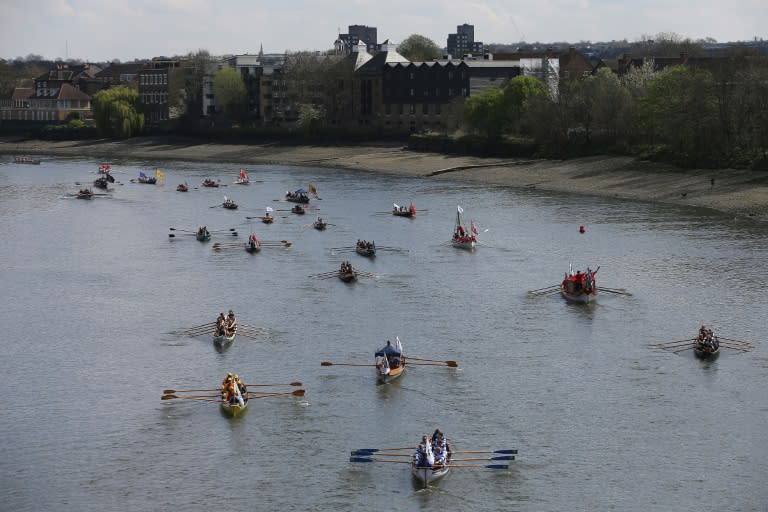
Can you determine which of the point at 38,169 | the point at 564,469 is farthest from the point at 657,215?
the point at 38,169

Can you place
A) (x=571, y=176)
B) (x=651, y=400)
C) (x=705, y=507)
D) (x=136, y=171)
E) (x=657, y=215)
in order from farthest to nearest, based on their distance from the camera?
(x=136, y=171) → (x=571, y=176) → (x=657, y=215) → (x=651, y=400) → (x=705, y=507)

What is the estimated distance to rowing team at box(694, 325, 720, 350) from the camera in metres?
57.5

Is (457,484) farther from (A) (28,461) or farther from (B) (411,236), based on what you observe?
(B) (411,236)

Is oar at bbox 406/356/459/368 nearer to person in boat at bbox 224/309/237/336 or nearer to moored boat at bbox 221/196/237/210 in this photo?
person in boat at bbox 224/309/237/336

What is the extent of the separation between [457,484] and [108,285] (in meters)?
41.0

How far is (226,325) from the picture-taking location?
203ft

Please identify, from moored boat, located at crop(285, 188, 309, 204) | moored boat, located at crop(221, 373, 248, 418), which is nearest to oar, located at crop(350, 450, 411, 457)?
moored boat, located at crop(221, 373, 248, 418)

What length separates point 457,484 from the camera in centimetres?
4269

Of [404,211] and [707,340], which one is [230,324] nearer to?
[707,340]

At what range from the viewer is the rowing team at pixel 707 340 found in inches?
2263

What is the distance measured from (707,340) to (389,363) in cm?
1632

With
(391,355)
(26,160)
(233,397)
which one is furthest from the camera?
(26,160)

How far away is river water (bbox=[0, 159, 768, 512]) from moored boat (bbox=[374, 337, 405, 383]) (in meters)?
0.76

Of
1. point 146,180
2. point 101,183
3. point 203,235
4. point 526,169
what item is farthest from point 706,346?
point 146,180
